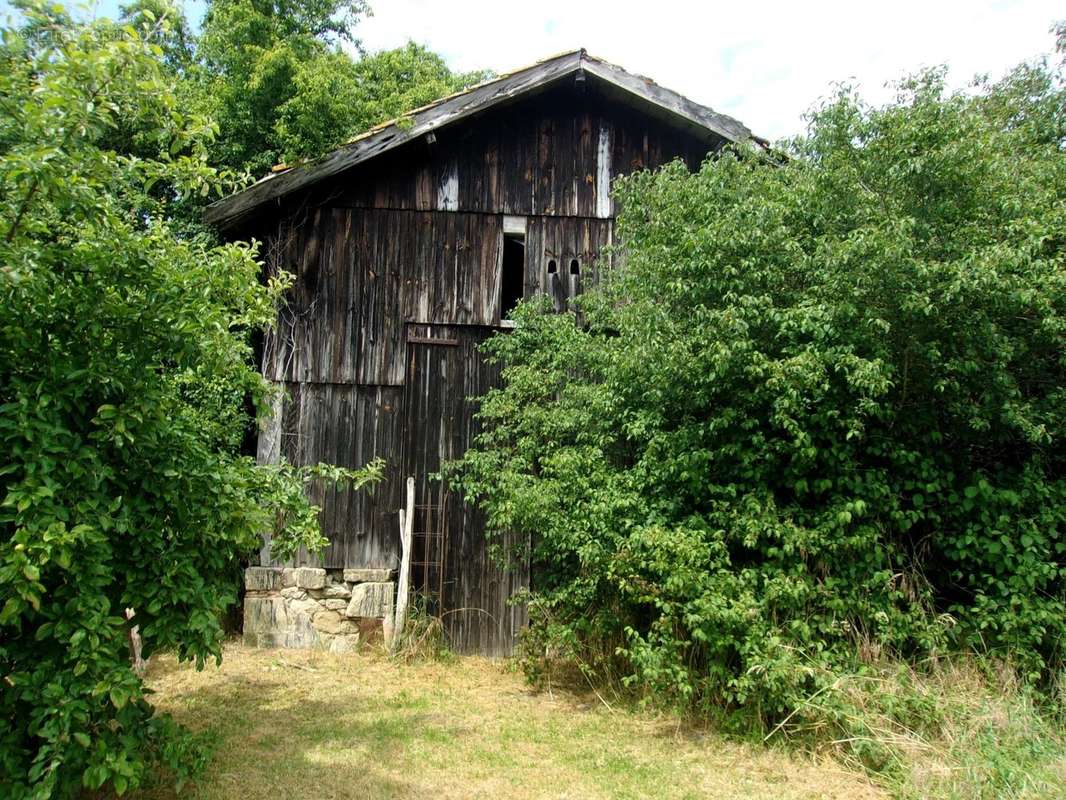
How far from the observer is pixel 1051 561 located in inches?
266

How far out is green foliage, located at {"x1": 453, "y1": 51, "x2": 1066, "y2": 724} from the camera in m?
6.42

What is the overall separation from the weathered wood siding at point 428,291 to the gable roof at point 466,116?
1.65ft

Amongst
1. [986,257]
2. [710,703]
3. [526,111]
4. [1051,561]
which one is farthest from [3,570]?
[526,111]

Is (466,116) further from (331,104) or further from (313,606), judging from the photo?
(313,606)

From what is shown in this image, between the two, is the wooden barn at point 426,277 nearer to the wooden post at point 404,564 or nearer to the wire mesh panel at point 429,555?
the wire mesh panel at point 429,555

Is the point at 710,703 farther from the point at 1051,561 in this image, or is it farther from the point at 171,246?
the point at 171,246

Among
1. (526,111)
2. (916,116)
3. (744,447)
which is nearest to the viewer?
(916,116)

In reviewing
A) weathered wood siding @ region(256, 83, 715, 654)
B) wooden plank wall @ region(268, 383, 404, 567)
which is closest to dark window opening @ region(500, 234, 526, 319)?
weathered wood siding @ region(256, 83, 715, 654)

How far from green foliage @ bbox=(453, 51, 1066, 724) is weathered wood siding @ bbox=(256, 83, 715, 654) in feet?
6.86

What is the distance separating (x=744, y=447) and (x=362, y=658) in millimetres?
4948

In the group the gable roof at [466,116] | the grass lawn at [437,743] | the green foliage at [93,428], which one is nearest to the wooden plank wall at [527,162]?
the gable roof at [466,116]

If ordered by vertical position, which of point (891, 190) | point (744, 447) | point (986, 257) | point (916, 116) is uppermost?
point (916, 116)

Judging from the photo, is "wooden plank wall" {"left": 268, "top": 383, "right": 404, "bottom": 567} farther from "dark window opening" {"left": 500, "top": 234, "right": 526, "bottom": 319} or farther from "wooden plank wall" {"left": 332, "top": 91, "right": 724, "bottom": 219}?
"wooden plank wall" {"left": 332, "top": 91, "right": 724, "bottom": 219}

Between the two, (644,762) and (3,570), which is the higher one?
(3,570)
